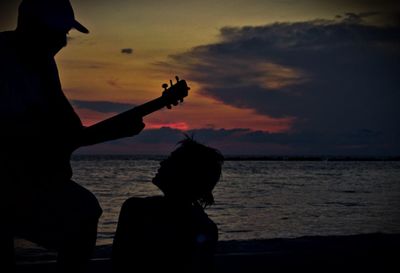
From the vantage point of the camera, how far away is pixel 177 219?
2.23 m

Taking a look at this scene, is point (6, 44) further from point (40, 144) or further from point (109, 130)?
point (109, 130)

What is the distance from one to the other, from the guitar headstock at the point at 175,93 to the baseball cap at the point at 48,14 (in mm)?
570

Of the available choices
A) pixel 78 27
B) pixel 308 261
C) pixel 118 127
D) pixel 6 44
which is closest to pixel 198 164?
pixel 118 127

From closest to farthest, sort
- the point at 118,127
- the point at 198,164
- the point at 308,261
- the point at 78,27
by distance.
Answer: the point at 198,164
the point at 78,27
the point at 118,127
the point at 308,261

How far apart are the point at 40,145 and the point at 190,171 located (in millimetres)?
631

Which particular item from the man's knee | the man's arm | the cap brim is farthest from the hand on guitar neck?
the cap brim

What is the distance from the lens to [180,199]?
2.25 m

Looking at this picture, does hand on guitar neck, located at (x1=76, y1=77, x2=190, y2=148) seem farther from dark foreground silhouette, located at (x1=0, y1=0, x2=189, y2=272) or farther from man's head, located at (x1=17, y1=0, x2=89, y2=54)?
man's head, located at (x1=17, y1=0, x2=89, y2=54)

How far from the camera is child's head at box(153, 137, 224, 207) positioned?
2184 millimetres

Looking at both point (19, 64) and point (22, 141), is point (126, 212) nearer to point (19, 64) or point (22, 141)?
point (22, 141)

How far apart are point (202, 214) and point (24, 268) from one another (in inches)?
111

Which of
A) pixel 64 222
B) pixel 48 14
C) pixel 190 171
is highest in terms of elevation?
pixel 48 14

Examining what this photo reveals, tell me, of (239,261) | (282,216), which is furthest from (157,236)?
(282,216)

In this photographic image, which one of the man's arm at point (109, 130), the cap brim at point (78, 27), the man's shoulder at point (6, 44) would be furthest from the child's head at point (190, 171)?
the man's shoulder at point (6, 44)
